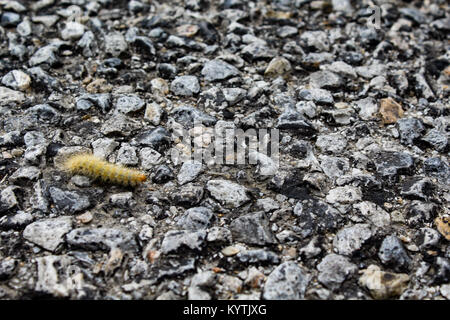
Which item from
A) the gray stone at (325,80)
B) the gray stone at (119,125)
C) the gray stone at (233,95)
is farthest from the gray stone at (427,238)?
the gray stone at (119,125)

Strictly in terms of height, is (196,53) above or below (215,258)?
above

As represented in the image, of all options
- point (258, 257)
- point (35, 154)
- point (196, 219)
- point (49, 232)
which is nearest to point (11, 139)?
point (35, 154)

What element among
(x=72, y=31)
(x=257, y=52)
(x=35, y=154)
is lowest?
(x=35, y=154)

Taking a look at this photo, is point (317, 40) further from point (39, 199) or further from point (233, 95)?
point (39, 199)

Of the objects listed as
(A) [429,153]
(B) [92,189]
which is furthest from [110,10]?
(A) [429,153]

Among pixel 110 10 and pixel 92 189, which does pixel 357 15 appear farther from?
pixel 92 189

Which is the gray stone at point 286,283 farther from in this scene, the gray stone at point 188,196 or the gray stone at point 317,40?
the gray stone at point 317,40
